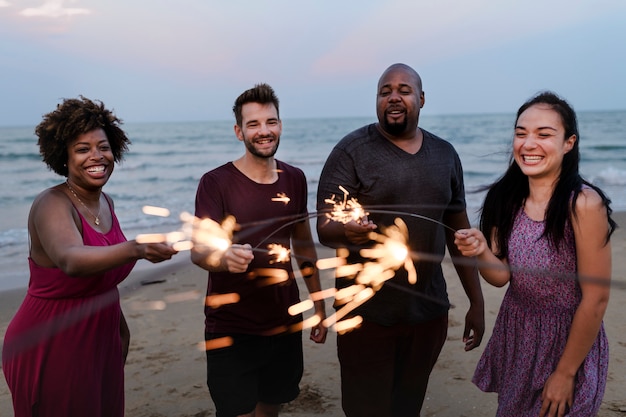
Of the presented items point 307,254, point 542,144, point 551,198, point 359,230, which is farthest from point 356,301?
point 542,144

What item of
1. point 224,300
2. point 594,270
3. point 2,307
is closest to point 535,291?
point 594,270

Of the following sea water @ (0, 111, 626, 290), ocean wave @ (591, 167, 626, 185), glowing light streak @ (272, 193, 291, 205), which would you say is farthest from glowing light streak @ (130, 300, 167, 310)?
ocean wave @ (591, 167, 626, 185)

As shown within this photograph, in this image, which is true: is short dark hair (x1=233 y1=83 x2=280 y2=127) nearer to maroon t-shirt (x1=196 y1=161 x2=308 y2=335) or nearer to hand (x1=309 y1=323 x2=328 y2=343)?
maroon t-shirt (x1=196 y1=161 x2=308 y2=335)

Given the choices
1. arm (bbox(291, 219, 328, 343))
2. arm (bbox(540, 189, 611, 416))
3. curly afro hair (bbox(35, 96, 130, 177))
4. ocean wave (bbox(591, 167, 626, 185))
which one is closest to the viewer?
arm (bbox(540, 189, 611, 416))

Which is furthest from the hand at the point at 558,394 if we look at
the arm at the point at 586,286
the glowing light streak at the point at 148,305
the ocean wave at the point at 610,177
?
the ocean wave at the point at 610,177

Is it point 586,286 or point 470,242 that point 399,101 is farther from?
point 586,286

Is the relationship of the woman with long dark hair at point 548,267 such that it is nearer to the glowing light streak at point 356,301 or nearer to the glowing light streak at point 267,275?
the glowing light streak at point 356,301

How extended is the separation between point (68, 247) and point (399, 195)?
5.83 ft

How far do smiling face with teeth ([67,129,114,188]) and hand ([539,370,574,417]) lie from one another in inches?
96.4

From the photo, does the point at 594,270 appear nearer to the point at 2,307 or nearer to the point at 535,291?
the point at 535,291

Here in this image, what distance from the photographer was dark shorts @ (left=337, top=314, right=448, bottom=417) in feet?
11.6

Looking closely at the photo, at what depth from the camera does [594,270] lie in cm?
262

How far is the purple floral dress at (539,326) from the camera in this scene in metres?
2.72

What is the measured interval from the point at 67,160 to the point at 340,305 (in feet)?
5.63
